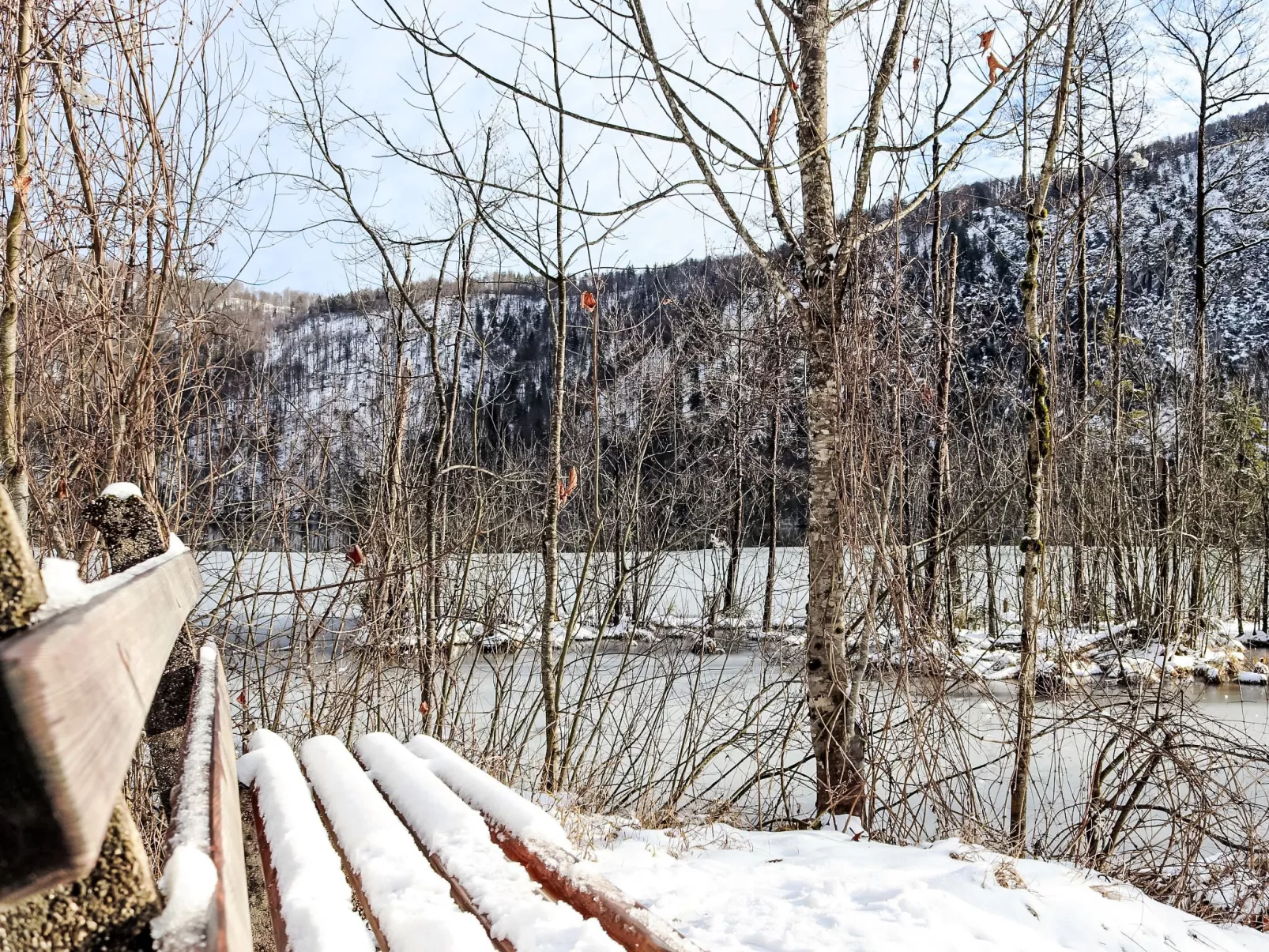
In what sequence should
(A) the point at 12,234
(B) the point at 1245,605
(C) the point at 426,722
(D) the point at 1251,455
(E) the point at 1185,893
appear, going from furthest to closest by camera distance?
1. (D) the point at 1251,455
2. (B) the point at 1245,605
3. (C) the point at 426,722
4. (E) the point at 1185,893
5. (A) the point at 12,234

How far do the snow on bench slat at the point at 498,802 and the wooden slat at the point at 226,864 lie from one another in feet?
1.62

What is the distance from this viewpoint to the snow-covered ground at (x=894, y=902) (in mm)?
2699

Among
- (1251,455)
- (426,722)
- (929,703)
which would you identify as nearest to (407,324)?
(426,722)

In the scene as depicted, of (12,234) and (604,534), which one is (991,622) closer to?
(604,534)

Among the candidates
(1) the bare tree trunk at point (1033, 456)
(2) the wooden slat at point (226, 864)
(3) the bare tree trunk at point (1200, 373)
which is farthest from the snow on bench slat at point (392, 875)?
(3) the bare tree trunk at point (1200, 373)

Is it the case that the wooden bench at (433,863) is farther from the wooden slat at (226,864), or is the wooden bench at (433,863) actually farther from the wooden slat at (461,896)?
the wooden slat at (226,864)

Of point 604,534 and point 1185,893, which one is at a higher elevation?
point 604,534

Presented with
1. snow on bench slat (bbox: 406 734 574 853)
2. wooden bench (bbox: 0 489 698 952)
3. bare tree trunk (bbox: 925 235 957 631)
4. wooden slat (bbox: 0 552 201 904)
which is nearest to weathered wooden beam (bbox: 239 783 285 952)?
wooden bench (bbox: 0 489 698 952)

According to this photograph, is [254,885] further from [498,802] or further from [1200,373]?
[1200,373]

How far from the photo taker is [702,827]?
4391 mm

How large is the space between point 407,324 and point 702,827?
313 inches

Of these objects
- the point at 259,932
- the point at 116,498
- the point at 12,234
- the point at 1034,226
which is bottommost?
the point at 259,932

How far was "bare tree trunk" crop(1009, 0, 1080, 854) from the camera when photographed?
4227 mm

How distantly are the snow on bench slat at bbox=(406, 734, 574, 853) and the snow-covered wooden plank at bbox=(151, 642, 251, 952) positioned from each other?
0.49 metres
